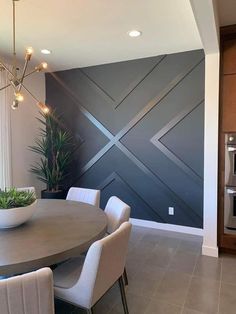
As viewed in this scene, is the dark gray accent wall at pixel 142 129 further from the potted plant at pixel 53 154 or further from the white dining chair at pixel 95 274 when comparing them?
the white dining chair at pixel 95 274

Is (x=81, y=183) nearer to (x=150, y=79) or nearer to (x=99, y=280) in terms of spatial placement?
(x=150, y=79)

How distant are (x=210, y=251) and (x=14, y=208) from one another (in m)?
2.31

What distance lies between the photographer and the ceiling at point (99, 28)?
2.37m

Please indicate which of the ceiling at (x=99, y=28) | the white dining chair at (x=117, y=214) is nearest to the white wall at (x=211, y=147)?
the ceiling at (x=99, y=28)

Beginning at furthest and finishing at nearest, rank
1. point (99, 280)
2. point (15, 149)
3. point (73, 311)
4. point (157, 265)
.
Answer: point (15, 149), point (157, 265), point (73, 311), point (99, 280)

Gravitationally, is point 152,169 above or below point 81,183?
above

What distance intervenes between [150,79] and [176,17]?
4.40 feet

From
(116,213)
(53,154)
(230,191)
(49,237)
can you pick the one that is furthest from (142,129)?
(49,237)

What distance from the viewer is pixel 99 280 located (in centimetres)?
156

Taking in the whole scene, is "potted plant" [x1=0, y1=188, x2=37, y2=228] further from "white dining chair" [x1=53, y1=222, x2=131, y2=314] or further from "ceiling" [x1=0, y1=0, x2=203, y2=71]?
"ceiling" [x1=0, y1=0, x2=203, y2=71]

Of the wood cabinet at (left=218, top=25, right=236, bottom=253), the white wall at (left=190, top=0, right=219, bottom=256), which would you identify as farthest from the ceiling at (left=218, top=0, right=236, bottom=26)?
the white wall at (left=190, top=0, right=219, bottom=256)

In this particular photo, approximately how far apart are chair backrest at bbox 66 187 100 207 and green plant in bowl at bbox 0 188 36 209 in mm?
1009

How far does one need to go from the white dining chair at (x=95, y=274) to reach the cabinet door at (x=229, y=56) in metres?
2.22

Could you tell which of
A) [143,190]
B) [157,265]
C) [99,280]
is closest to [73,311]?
[99,280]
